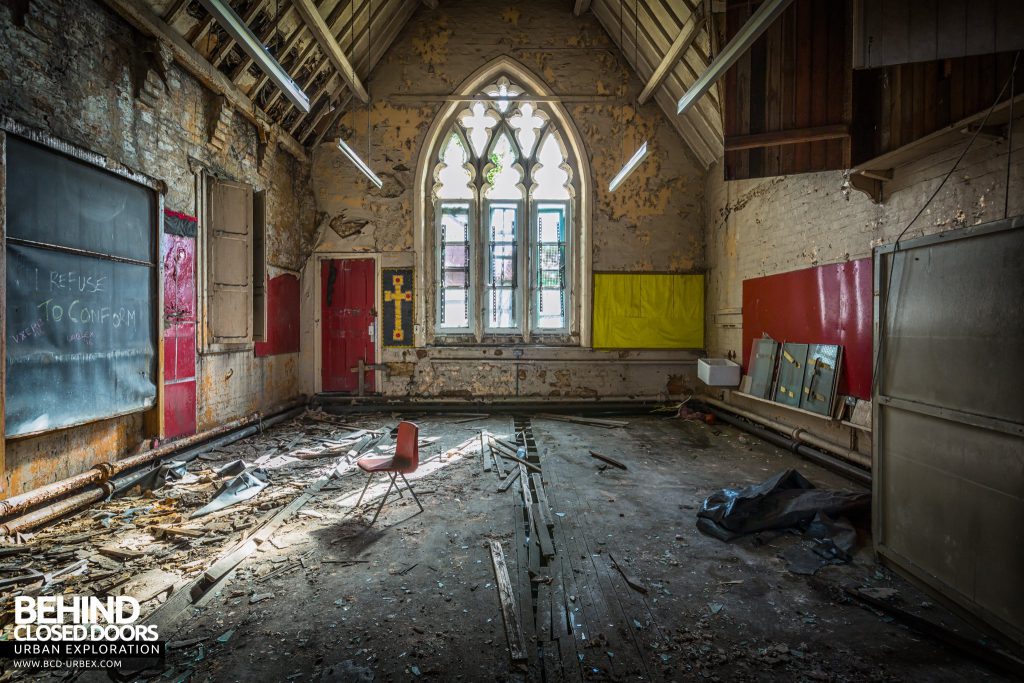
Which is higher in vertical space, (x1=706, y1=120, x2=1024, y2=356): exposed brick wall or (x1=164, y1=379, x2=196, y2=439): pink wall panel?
(x1=706, y1=120, x2=1024, y2=356): exposed brick wall

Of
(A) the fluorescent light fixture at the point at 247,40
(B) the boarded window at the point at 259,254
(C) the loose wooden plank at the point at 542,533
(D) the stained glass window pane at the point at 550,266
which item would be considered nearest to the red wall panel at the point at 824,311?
(D) the stained glass window pane at the point at 550,266

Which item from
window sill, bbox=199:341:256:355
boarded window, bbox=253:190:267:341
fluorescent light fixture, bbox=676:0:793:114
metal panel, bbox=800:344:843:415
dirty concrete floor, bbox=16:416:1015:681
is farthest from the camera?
boarded window, bbox=253:190:267:341

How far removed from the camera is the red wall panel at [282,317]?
6921mm

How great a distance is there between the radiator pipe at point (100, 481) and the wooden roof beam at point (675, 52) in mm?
7576

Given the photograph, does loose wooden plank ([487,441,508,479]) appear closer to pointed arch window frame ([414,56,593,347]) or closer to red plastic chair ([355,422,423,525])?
red plastic chair ([355,422,423,525])

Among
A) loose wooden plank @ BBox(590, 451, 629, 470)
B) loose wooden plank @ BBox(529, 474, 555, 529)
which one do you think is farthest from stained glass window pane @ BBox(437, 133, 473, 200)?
loose wooden plank @ BBox(529, 474, 555, 529)

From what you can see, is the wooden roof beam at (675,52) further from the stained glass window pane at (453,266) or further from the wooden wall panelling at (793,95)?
the stained glass window pane at (453,266)

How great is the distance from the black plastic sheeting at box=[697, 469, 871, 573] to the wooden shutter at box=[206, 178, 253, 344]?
5557 mm

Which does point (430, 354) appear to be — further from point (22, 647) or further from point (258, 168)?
point (22, 647)

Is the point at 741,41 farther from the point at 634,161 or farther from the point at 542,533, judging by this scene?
the point at 542,533

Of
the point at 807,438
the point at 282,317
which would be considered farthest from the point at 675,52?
the point at 282,317

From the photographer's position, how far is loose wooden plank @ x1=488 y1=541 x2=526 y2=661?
208 cm

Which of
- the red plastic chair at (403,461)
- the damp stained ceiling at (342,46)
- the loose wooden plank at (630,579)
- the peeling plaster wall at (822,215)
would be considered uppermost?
the damp stained ceiling at (342,46)

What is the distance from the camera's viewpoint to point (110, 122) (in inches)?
160
